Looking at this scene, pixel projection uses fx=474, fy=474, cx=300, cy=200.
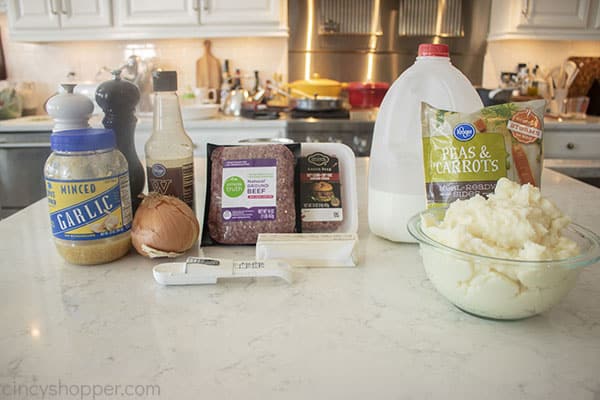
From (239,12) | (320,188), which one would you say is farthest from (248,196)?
(239,12)

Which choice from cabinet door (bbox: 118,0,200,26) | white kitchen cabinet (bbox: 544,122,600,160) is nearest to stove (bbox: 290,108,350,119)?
cabinet door (bbox: 118,0,200,26)

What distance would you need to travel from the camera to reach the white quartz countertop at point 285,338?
0.44m

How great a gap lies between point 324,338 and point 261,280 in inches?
6.9

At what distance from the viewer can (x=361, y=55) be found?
2.97 m

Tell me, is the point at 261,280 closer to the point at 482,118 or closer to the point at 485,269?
the point at 485,269

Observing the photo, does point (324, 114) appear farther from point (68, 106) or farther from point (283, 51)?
point (68, 106)

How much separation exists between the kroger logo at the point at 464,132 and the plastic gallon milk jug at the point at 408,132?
0.07 m

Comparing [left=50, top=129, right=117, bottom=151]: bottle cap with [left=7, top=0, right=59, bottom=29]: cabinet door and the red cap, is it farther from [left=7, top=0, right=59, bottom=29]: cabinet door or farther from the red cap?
[left=7, top=0, right=59, bottom=29]: cabinet door

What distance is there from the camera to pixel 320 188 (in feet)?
2.65

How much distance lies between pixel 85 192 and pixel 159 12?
2.29 m

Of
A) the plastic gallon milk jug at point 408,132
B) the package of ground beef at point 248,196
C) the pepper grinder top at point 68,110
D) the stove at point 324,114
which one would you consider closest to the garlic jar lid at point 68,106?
the pepper grinder top at point 68,110

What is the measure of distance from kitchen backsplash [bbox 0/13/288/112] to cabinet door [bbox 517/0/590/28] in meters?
1.41

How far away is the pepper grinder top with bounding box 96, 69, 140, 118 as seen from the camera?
0.75 metres

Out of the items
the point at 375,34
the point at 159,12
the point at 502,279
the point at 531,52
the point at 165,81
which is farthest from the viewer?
the point at 531,52
